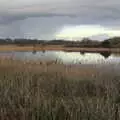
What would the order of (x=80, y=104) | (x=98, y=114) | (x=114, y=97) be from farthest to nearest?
(x=114, y=97) < (x=80, y=104) < (x=98, y=114)

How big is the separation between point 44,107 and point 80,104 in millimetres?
772

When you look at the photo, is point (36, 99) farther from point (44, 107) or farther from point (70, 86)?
point (70, 86)

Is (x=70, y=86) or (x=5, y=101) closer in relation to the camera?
(x=5, y=101)

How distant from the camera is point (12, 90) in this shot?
32.9 ft

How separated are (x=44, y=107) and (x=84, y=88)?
24.9 feet

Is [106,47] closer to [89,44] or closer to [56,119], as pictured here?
[89,44]

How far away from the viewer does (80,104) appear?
7.68 m

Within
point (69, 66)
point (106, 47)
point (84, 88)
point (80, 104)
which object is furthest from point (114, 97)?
point (106, 47)

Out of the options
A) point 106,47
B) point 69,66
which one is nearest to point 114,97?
point 69,66

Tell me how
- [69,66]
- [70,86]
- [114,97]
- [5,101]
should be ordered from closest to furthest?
[5,101] < [114,97] < [70,86] < [69,66]

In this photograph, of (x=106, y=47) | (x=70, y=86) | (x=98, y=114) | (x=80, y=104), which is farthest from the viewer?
Result: (x=106, y=47)

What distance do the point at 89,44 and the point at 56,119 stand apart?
75883 millimetres

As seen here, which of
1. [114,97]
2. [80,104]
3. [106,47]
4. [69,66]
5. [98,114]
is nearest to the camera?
[98,114]

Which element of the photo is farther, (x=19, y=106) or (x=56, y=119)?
(x=19, y=106)
